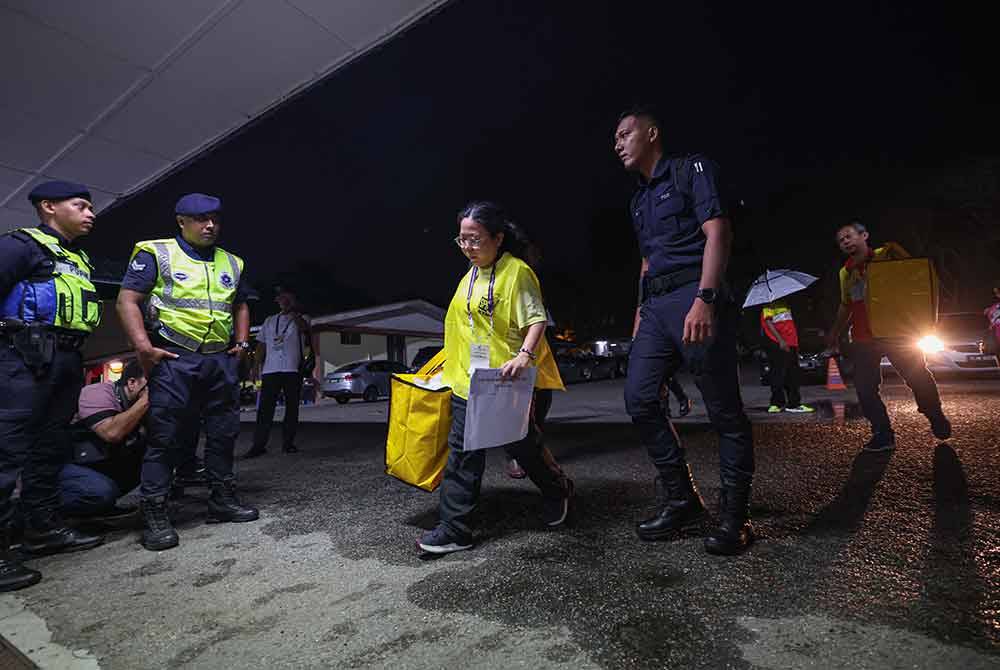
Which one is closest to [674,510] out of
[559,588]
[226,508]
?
[559,588]

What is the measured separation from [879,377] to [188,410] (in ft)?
16.3

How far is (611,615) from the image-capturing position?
1.59m

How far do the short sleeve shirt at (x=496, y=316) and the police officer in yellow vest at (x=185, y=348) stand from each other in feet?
4.80

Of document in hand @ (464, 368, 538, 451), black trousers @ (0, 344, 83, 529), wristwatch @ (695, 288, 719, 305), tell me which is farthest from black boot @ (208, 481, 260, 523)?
wristwatch @ (695, 288, 719, 305)

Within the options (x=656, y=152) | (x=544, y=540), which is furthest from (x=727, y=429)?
(x=656, y=152)

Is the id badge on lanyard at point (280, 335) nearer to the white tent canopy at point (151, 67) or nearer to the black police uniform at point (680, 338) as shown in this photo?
the white tent canopy at point (151, 67)

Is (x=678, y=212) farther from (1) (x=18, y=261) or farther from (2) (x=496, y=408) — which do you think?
(1) (x=18, y=261)

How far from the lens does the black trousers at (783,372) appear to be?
6715 millimetres

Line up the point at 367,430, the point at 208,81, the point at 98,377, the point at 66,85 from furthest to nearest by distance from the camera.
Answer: the point at 98,377
the point at 367,430
the point at 208,81
the point at 66,85

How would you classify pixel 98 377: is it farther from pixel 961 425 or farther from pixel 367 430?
pixel 961 425

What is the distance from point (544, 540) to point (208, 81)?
4.87m

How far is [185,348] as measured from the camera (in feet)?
9.16

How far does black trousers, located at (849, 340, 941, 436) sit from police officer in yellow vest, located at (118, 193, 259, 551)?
15.1 ft

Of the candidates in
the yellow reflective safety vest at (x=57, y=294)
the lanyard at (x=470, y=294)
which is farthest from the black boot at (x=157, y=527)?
the lanyard at (x=470, y=294)
